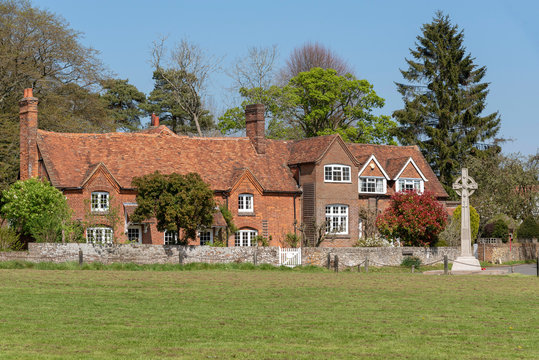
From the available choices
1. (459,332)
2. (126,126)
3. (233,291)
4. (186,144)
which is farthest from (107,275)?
(126,126)

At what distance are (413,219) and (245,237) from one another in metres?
11.4

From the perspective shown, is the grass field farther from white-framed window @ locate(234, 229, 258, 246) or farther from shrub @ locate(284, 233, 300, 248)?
shrub @ locate(284, 233, 300, 248)

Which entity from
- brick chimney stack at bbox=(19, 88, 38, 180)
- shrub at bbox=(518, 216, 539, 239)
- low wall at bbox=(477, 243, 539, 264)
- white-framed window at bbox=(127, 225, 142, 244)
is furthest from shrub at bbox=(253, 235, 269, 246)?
shrub at bbox=(518, 216, 539, 239)

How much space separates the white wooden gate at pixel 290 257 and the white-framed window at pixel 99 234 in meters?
10.6

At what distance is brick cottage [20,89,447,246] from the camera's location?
49.6 m

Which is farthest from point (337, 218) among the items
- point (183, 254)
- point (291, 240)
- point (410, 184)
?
point (183, 254)

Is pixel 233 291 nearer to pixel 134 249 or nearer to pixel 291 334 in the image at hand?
pixel 291 334

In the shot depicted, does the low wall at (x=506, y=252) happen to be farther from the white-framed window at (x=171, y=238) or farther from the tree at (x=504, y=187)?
the white-framed window at (x=171, y=238)

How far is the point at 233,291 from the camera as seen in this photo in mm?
26047

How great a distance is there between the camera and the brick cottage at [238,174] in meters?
49.6

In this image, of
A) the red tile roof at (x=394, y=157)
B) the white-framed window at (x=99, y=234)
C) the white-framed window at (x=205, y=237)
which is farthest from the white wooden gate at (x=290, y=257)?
the red tile roof at (x=394, y=157)

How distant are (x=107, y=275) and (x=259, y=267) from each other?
10.6 meters

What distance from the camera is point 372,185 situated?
59312mm

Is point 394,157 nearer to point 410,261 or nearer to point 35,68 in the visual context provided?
point 410,261
